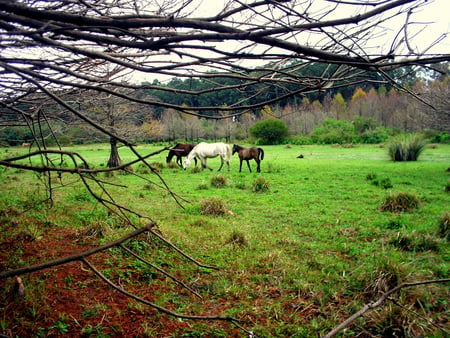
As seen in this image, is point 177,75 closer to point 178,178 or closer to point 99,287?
point 99,287

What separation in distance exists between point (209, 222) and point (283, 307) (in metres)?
3.23

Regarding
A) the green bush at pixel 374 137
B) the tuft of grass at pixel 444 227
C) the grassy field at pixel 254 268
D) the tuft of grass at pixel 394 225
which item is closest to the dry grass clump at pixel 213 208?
the grassy field at pixel 254 268

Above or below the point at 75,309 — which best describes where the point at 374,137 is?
below

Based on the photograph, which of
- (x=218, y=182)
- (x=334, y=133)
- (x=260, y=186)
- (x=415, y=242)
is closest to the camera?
(x=415, y=242)

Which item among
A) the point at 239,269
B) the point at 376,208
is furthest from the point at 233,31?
the point at 376,208

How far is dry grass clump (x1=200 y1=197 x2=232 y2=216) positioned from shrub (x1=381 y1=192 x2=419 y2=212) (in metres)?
3.53

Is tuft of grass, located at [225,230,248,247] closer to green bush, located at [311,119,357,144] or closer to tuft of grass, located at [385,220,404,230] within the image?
tuft of grass, located at [385,220,404,230]

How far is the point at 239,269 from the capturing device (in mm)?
4289

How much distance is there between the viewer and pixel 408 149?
18906 mm

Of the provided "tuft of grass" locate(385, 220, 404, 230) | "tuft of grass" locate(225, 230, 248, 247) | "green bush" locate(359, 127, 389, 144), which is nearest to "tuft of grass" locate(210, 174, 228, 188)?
"tuft of grass" locate(385, 220, 404, 230)

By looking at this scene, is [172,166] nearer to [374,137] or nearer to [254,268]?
[254,268]

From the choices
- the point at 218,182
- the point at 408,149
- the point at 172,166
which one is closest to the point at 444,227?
the point at 218,182

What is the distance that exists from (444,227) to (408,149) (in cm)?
1503

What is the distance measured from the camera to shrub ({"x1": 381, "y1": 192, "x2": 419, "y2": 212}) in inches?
299
